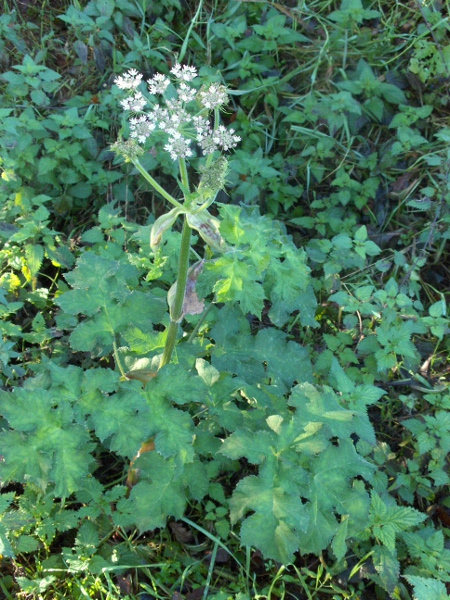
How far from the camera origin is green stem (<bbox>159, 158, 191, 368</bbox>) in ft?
6.49

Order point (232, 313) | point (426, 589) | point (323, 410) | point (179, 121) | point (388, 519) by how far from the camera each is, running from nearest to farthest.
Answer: point (426, 589), point (179, 121), point (323, 410), point (388, 519), point (232, 313)

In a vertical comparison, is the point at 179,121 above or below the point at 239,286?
above

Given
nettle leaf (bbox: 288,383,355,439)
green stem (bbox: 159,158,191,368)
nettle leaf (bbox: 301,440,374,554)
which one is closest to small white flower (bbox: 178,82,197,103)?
green stem (bbox: 159,158,191,368)

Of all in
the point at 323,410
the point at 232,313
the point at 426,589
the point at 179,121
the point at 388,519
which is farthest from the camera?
the point at 232,313

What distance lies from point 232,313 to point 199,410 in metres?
0.48

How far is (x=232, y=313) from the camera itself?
2.58 metres

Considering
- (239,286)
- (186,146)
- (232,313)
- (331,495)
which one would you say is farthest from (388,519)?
(186,146)

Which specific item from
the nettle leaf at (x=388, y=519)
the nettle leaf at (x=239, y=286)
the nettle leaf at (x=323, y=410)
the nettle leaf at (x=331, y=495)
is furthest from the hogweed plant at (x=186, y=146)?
the nettle leaf at (x=388, y=519)

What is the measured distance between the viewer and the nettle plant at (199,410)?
1884 millimetres

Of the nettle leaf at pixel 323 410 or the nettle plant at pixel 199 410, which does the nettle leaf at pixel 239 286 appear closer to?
the nettle plant at pixel 199 410

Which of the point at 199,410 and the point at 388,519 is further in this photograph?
the point at 199,410

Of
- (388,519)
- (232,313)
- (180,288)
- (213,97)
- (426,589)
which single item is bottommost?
(388,519)

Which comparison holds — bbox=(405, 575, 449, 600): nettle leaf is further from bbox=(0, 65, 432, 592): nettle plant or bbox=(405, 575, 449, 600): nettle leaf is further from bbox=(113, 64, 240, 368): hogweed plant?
bbox=(113, 64, 240, 368): hogweed plant

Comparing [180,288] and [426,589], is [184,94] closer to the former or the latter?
[180,288]
